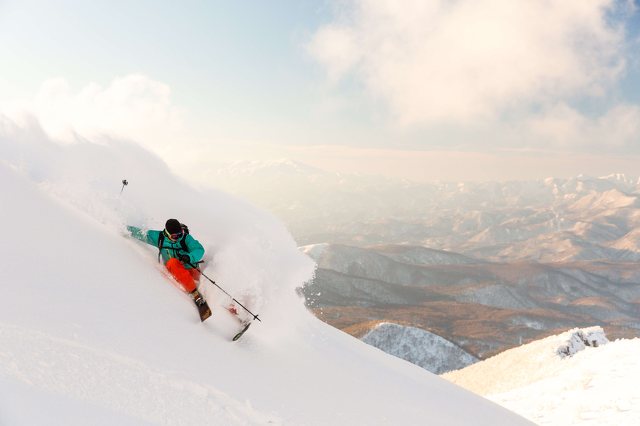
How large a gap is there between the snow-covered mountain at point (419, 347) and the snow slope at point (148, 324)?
77.9 metres

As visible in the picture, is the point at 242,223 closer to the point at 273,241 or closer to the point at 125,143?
the point at 273,241

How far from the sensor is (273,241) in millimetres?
10359

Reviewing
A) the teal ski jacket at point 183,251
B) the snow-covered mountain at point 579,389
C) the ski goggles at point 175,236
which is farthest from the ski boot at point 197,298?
the snow-covered mountain at point 579,389

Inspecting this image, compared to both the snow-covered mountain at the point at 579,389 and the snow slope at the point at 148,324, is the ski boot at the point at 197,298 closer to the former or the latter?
the snow slope at the point at 148,324

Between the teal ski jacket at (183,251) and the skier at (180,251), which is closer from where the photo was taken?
the skier at (180,251)

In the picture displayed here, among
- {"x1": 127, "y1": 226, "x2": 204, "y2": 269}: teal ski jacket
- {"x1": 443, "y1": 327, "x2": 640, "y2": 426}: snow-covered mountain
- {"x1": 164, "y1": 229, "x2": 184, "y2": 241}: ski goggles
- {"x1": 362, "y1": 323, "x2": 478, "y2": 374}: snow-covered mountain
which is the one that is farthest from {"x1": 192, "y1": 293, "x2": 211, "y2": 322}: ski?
{"x1": 362, "y1": 323, "x2": 478, "y2": 374}: snow-covered mountain

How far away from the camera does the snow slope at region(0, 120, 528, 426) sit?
14.4 ft

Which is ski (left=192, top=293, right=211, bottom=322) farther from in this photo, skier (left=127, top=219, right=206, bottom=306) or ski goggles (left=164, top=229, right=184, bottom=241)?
ski goggles (left=164, top=229, right=184, bottom=241)

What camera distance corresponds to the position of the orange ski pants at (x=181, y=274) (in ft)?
27.1

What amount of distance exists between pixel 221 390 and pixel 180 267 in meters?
3.21

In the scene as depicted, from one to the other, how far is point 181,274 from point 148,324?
76.0 inches

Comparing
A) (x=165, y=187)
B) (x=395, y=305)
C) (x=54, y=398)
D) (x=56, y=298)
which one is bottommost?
(x=54, y=398)

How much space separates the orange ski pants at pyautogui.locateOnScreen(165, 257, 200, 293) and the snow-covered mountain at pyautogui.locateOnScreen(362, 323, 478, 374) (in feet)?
271

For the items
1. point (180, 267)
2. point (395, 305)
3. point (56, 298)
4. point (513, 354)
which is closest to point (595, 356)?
point (513, 354)
